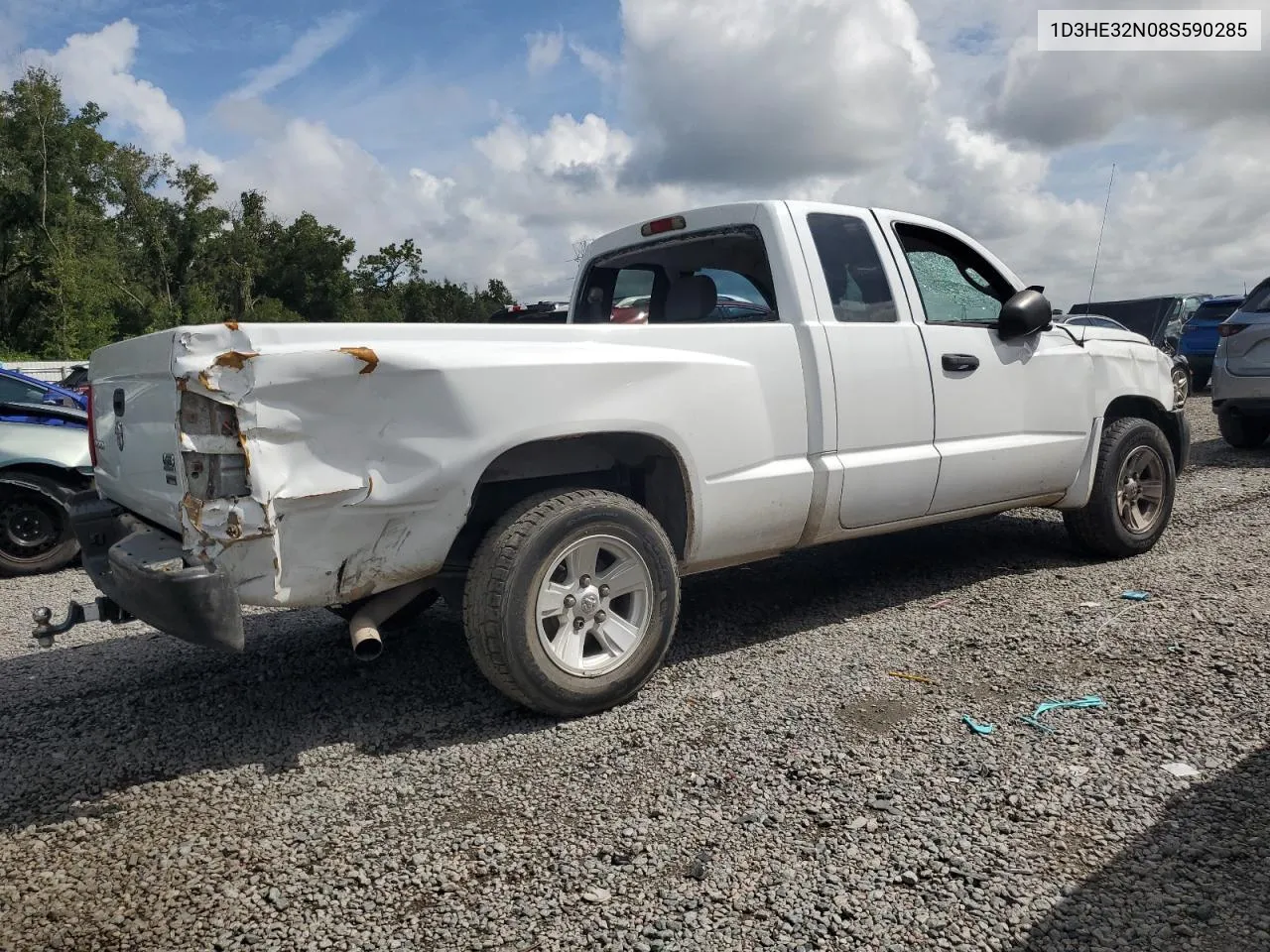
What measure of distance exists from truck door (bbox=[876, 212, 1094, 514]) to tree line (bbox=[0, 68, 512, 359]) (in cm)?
2902

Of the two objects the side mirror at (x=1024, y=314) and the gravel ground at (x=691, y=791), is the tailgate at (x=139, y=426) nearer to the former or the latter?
the gravel ground at (x=691, y=791)

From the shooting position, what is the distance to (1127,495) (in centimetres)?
565

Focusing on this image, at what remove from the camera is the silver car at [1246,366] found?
916 centimetres

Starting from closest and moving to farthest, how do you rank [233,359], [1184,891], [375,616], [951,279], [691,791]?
[1184,891]
[233,359]
[691,791]
[375,616]
[951,279]

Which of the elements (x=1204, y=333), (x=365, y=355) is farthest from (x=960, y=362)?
(x=1204, y=333)

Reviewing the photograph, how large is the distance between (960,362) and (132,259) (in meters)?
51.9

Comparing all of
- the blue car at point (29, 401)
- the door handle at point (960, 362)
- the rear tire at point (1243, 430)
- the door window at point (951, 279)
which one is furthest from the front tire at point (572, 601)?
the rear tire at point (1243, 430)

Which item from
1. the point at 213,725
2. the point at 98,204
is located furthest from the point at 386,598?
the point at 98,204

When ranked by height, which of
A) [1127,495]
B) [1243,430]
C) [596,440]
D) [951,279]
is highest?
[951,279]

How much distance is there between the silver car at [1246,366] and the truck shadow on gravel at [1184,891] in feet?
25.4

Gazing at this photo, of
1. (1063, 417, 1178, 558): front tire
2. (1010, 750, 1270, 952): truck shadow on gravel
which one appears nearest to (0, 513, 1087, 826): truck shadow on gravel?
(1063, 417, 1178, 558): front tire

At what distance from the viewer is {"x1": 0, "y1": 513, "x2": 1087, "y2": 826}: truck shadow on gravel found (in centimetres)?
344

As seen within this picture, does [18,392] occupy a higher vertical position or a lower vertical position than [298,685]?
higher

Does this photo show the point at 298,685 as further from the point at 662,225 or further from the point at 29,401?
the point at 29,401
